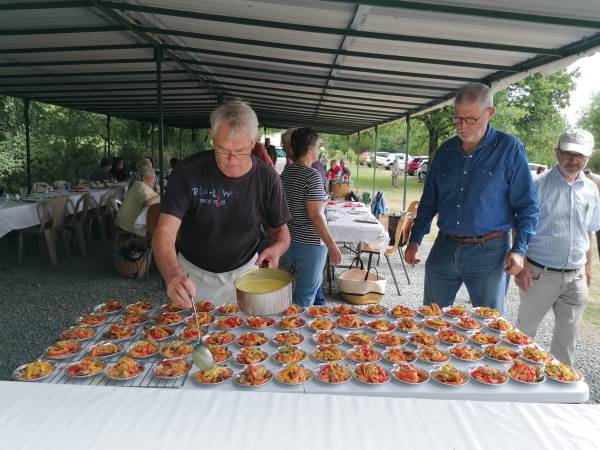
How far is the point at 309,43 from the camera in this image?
384 cm

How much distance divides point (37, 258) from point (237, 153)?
556cm

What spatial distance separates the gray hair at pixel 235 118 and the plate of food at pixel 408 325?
3.33 ft

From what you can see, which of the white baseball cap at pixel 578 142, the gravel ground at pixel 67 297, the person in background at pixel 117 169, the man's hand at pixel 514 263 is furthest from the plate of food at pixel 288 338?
the person in background at pixel 117 169

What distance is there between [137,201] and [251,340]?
4.29 metres

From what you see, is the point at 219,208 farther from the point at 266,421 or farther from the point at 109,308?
the point at 266,421

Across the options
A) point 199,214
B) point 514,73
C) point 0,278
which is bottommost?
point 0,278

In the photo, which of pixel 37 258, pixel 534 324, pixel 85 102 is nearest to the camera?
pixel 534 324

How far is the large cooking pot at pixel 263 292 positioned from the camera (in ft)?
5.19

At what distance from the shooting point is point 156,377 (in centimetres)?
142

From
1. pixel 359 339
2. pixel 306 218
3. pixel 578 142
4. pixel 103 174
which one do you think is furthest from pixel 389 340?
pixel 103 174

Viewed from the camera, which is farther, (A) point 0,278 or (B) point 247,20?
(A) point 0,278

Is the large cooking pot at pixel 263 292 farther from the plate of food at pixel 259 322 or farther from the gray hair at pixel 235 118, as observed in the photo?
the gray hair at pixel 235 118

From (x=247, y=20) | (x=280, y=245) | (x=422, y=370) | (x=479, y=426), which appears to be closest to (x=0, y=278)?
(x=247, y=20)

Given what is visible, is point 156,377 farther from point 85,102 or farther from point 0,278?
point 85,102
